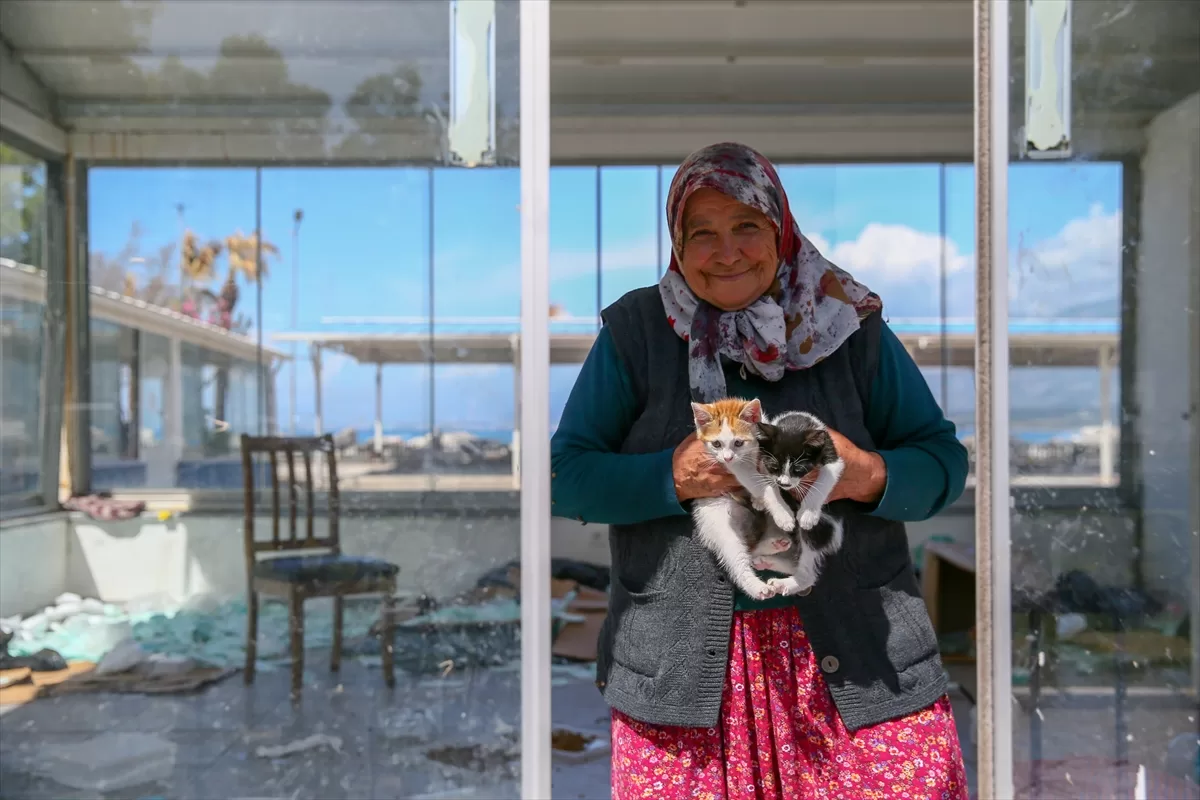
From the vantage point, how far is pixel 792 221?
1124mm

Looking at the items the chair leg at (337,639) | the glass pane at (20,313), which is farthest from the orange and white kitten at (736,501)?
the glass pane at (20,313)

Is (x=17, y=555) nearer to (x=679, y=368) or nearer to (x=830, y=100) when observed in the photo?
(x=679, y=368)

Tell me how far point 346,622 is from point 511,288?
3.42 feet

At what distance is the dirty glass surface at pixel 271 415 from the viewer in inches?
83.7

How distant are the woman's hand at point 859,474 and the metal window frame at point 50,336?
2.27 m

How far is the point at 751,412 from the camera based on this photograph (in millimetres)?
984

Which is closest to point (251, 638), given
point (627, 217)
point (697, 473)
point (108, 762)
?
point (108, 762)

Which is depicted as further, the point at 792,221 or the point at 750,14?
the point at 750,14

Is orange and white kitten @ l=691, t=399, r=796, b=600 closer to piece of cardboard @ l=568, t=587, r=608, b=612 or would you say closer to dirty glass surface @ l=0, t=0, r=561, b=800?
dirty glass surface @ l=0, t=0, r=561, b=800

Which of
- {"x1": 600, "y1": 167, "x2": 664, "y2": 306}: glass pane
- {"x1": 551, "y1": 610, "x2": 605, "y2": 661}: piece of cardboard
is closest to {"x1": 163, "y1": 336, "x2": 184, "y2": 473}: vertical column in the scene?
{"x1": 551, "y1": 610, "x2": 605, "y2": 661}: piece of cardboard

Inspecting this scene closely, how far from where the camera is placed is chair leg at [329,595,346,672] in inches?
88.0

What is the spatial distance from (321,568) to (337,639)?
204 millimetres

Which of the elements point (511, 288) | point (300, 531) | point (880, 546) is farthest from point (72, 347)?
point (880, 546)

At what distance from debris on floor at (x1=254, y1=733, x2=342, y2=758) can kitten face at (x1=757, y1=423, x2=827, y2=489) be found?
172 cm
